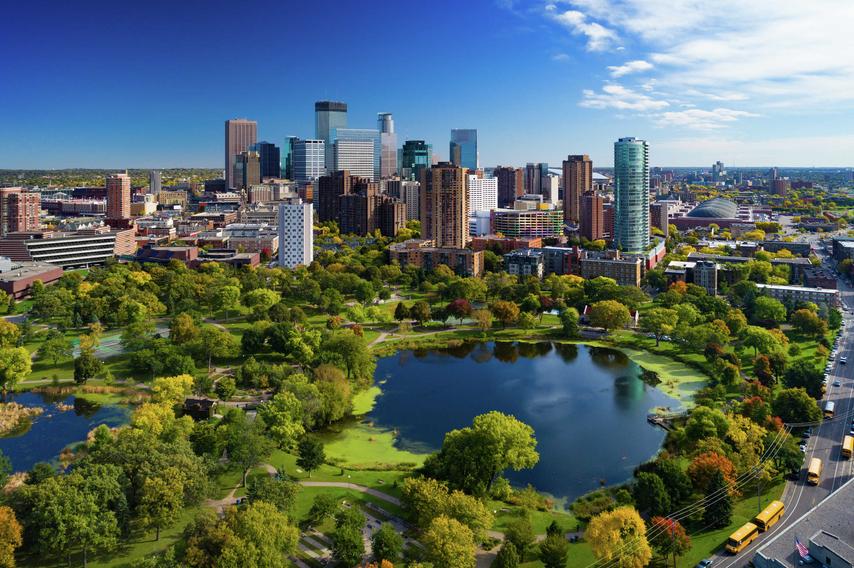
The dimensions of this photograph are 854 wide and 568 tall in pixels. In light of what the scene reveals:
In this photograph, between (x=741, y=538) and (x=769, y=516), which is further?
(x=769, y=516)

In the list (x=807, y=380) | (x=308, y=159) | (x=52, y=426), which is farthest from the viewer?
(x=308, y=159)

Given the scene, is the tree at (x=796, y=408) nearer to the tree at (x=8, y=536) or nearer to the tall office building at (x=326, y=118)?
the tree at (x=8, y=536)

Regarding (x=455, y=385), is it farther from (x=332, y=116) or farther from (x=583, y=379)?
(x=332, y=116)

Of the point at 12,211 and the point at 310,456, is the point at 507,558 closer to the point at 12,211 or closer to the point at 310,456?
the point at 310,456

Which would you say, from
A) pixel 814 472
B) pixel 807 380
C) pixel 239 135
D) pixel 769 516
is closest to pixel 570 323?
pixel 807 380

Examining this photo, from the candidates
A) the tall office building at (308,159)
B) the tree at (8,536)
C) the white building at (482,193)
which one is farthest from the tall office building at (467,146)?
the tree at (8,536)

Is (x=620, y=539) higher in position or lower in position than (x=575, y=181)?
lower

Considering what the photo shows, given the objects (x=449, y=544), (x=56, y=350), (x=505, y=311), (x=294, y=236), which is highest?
(x=294, y=236)

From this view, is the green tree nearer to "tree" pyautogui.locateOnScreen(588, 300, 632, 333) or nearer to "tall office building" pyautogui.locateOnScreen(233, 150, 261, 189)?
"tree" pyautogui.locateOnScreen(588, 300, 632, 333)
